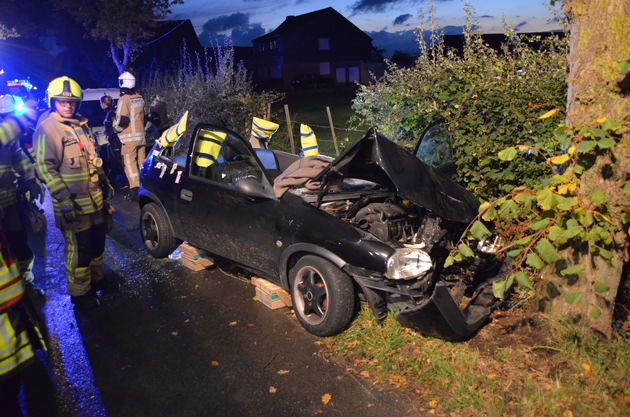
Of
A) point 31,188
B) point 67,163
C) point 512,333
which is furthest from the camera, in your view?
point 31,188

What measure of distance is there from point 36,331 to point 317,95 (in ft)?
119

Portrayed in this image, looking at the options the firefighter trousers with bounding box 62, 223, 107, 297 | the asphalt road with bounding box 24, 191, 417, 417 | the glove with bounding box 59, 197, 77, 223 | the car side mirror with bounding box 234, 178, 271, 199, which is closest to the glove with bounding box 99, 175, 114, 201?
the firefighter trousers with bounding box 62, 223, 107, 297

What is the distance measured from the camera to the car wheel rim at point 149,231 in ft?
20.6

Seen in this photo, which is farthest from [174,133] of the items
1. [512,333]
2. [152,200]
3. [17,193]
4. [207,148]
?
[512,333]

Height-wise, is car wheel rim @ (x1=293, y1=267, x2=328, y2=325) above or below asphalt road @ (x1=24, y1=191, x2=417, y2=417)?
above

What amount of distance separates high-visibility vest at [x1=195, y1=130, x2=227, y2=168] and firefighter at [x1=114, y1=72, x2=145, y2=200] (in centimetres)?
391

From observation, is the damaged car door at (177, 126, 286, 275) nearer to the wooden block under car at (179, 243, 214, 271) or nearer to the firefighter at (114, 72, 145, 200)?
the wooden block under car at (179, 243, 214, 271)

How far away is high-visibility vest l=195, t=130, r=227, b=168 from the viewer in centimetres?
537

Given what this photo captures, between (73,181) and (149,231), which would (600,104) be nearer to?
(73,181)

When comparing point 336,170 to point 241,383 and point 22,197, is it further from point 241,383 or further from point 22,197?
point 22,197

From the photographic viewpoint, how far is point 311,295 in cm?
432

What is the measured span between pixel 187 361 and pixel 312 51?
50049 mm

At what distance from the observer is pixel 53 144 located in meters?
4.79

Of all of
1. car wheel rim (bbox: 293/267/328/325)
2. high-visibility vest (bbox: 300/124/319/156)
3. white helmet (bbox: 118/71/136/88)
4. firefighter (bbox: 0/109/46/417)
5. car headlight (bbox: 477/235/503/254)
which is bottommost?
car wheel rim (bbox: 293/267/328/325)
